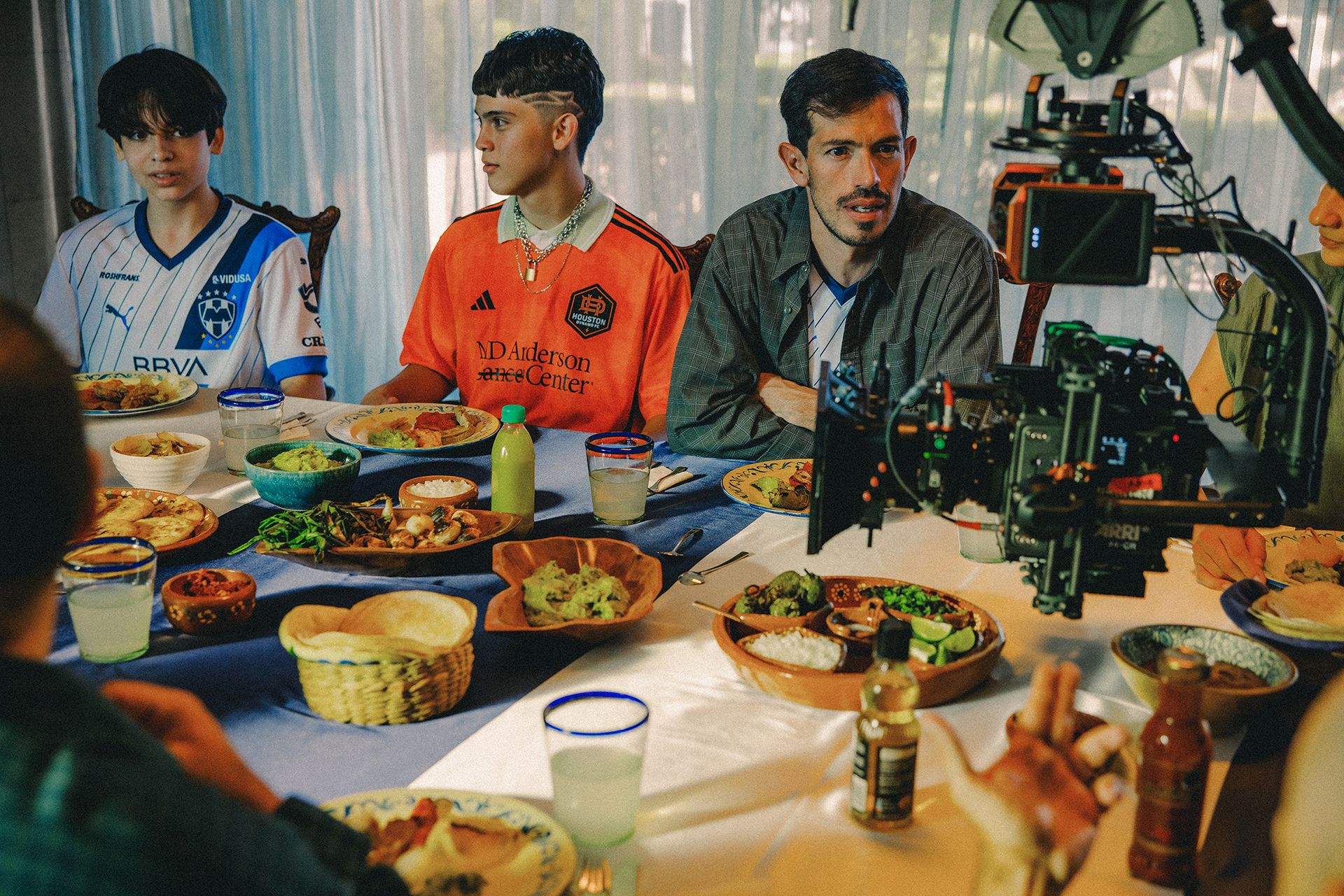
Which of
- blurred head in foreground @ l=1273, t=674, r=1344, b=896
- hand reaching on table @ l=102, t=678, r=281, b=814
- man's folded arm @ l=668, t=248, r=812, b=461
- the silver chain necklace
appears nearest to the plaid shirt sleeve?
man's folded arm @ l=668, t=248, r=812, b=461

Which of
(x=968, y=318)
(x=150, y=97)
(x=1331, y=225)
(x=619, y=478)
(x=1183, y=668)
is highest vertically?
(x=150, y=97)

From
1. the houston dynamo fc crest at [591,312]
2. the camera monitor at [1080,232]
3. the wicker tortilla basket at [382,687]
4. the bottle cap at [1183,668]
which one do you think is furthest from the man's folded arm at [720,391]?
the bottle cap at [1183,668]

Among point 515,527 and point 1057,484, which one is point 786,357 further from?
point 1057,484

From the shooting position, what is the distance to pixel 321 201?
458 centimetres

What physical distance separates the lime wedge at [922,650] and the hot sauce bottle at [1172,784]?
349mm

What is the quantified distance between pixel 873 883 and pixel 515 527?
0.99 metres

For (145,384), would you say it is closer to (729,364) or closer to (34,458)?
(729,364)

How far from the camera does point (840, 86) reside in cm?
245

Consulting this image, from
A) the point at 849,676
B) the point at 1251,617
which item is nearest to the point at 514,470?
the point at 849,676

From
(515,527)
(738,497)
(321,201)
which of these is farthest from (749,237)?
(321,201)

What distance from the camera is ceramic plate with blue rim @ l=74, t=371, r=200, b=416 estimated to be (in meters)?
2.46

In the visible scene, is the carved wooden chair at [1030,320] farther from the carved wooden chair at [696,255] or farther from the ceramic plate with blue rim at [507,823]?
the ceramic plate with blue rim at [507,823]

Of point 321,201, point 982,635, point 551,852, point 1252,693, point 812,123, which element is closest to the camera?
point 551,852

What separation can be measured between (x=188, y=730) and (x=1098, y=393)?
894mm
